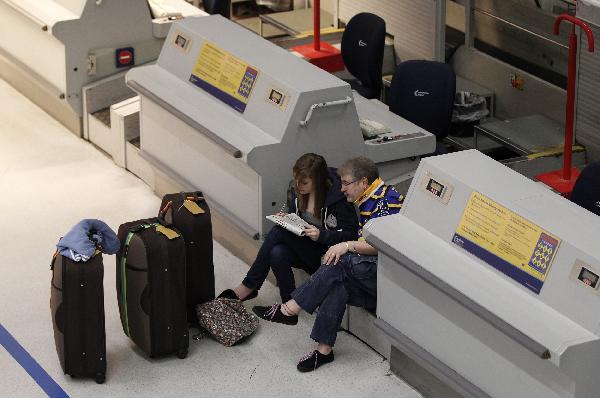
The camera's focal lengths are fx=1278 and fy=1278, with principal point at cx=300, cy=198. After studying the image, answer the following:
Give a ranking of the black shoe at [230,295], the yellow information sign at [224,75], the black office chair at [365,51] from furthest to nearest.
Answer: the black office chair at [365,51]
the yellow information sign at [224,75]
the black shoe at [230,295]

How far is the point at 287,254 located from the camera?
6.74 meters

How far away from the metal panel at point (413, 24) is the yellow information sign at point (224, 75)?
6.99 ft

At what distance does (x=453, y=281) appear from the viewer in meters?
5.62

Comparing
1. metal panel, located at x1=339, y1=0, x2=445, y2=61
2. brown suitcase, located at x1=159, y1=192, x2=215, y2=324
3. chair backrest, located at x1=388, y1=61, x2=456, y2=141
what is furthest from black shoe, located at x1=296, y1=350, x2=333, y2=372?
metal panel, located at x1=339, y1=0, x2=445, y2=61

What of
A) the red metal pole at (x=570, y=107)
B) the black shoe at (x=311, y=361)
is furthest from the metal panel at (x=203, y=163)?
the red metal pole at (x=570, y=107)

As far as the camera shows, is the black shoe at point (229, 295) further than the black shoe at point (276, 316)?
Yes

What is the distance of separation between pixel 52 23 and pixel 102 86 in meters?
0.60

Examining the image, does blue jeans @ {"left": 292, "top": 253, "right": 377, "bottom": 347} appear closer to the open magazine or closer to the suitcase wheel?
the open magazine

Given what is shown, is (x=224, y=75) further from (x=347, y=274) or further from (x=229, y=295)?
(x=347, y=274)

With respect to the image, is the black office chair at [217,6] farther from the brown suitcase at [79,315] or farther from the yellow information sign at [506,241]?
the yellow information sign at [506,241]

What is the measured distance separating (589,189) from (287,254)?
1.59 metres

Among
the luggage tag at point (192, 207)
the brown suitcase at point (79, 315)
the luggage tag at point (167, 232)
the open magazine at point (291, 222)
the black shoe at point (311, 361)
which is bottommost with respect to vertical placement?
the black shoe at point (311, 361)

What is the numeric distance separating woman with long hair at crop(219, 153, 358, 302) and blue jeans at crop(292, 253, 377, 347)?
28cm

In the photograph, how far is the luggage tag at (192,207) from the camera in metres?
6.56
